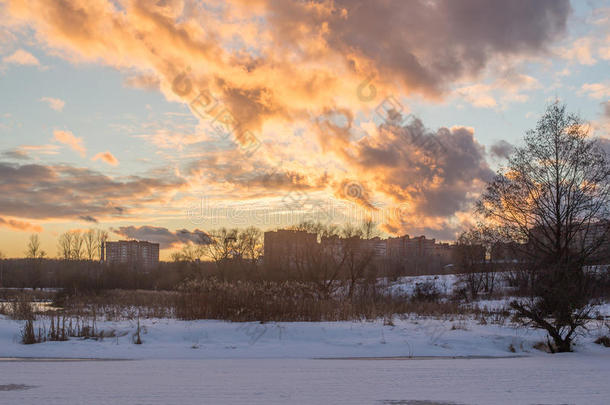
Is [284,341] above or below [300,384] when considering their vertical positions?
below

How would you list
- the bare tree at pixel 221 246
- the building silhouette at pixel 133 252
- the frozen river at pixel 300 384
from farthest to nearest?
1. the building silhouette at pixel 133 252
2. the bare tree at pixel 221 246
3. the frozen river at pixel 300 384

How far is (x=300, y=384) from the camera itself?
8250mm

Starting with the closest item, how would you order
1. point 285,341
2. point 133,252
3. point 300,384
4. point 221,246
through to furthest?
point 300,384
point 285,341
point 221,246
point 133,252

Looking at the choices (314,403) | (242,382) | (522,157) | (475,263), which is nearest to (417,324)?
(522,157)

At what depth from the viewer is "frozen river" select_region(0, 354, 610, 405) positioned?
23.2 ft

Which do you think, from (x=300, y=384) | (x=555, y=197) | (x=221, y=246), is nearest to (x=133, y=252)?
(x=221, y=246)

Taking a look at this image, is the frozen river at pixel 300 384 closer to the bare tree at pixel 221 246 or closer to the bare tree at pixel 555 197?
the bare tree at pixel 555 197

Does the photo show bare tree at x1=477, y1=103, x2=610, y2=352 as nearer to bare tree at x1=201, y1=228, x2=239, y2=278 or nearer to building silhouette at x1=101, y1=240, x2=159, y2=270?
bare tree at x1=201, y1=228, x2=239, y2=278

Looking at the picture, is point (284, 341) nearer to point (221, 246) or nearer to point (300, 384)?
point (300, 384)

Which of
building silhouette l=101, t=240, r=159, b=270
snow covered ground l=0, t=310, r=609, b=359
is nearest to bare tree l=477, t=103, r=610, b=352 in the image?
snow covered ground l=0, t=310, r=609, b=359

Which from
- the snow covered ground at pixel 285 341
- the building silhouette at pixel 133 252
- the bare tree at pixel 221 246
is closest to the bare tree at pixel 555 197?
the snow covered ground at pixel 285 341

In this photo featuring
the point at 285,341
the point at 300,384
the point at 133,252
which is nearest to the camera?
the point at 300,384

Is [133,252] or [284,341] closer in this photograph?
[284,341]

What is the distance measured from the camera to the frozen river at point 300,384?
7.07 metres
